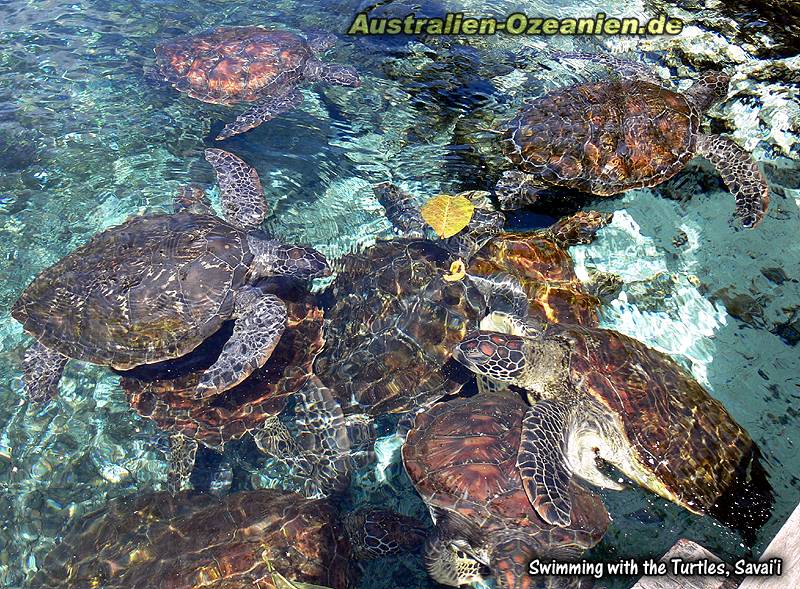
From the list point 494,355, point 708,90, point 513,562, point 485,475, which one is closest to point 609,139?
point 708,90

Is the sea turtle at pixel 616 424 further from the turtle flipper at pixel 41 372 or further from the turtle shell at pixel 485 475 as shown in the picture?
the turtle flipper at pixel 41 372

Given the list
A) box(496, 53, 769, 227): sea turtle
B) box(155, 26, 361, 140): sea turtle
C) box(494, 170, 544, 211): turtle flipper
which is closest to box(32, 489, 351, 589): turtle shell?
box(494, 170, 544, 211): turtle flipper

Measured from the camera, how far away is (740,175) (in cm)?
596

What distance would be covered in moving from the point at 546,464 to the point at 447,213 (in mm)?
3046

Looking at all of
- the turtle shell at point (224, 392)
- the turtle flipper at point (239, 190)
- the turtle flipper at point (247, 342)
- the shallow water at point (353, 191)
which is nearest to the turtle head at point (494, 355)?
the shallow water at point (353, 191)

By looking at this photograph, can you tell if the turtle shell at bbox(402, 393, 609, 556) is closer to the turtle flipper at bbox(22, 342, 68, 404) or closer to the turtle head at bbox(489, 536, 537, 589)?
the turtle head at bbox(489, 536, 537, 589)

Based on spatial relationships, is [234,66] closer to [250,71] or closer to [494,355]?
[250,71]

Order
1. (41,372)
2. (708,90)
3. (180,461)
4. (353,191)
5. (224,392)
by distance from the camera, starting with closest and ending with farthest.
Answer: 1. (180,461)
2. (224,392)
3. (41,372)
4. (353,191)
5. (708,90)

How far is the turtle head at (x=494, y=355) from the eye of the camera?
437cm

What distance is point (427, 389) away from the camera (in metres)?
4.68

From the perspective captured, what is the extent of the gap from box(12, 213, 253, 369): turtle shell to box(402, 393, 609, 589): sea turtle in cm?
237

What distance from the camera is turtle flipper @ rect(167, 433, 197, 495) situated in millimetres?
4488

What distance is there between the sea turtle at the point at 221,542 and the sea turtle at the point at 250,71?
5128 mm

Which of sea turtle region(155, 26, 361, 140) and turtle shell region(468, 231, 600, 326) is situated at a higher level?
sea turtle region(155, 26, 361, 140)
